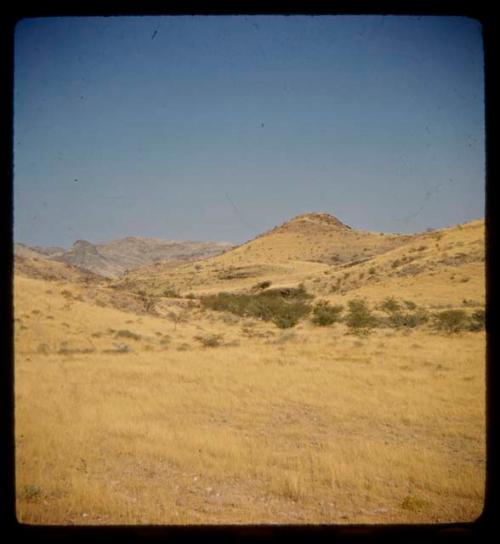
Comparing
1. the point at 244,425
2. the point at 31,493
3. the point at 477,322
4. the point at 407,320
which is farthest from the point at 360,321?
the point at 31,493

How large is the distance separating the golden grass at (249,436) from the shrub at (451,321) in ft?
16.4

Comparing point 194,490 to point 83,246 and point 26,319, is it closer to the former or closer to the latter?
point 26,319

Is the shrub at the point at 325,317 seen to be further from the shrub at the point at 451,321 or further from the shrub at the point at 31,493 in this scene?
the shrub at the point at 31,493

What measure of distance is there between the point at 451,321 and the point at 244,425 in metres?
16.2

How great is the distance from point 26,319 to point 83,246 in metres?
143

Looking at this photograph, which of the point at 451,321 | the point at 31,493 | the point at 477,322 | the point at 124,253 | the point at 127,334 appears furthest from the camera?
the point at 124,253

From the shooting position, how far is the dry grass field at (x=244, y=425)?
15.9ft

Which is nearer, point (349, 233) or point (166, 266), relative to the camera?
point (349, 233)

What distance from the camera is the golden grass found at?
15.8ft

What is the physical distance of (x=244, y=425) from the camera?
7.83 metres

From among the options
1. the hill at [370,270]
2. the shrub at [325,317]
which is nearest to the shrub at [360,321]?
the shrub at [325,317]

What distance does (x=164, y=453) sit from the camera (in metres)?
6.34

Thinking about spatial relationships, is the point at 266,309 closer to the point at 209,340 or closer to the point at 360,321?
the point at 360,321

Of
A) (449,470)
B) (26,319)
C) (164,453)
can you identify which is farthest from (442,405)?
(26,319)
